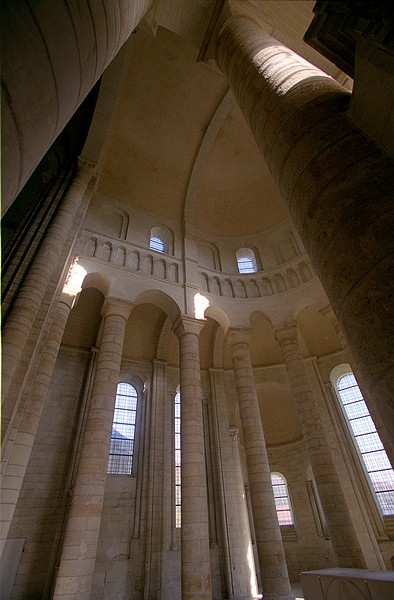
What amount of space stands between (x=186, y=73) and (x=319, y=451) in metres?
12.9

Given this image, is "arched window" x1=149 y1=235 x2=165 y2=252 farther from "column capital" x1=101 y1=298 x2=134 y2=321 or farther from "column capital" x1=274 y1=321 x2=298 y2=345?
"column capital" x1=274 y1=321 x2=298 y2=345

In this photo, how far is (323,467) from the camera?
8828mm

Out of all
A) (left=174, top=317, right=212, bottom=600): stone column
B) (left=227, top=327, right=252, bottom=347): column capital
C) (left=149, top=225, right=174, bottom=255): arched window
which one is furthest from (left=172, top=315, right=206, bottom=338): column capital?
(left=149, top=225, right=174, bottom=255): arched window

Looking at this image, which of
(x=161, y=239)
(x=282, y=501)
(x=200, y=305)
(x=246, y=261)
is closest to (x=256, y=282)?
(x=246, y=261)

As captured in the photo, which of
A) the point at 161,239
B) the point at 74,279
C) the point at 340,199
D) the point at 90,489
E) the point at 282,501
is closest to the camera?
the point at 340,199

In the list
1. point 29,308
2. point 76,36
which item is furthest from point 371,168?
point 29,308

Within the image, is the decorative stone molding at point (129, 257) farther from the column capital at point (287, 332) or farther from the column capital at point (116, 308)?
the column capital at point (287, 332)

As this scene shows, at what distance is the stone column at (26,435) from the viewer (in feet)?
17.8

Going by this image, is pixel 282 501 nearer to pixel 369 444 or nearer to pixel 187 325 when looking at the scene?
pixel 369 444

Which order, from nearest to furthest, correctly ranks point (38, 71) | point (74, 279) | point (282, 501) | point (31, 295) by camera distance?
1. point (38, 71)
2. point (31, 295)
3. point (74, 279)
4. point (282, 501)

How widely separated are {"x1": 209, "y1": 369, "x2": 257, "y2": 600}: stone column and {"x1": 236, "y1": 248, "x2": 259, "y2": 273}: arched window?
5396 millimetres

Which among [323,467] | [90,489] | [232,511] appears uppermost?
[323,467]

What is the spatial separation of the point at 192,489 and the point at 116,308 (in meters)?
5.24

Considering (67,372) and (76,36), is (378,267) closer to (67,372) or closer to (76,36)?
(76,36)
